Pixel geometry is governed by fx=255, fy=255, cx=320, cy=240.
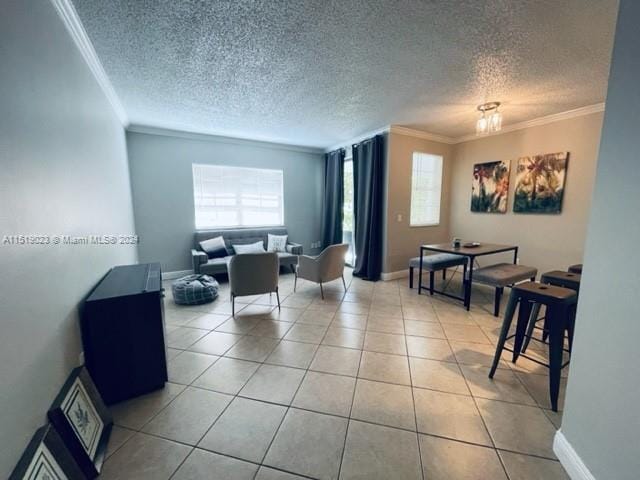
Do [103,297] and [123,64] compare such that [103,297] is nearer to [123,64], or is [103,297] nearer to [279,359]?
[279,359]

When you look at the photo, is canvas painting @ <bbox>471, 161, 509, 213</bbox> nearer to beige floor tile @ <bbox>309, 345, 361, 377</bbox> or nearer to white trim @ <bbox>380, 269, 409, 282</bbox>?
white trim @ <bbox>380, 269, 409, 282</bbox>

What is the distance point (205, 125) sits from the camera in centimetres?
410

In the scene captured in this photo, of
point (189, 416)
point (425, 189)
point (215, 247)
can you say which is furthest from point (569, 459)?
point (215, 247)

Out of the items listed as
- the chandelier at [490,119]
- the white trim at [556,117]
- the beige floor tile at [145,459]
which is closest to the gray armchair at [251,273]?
the beige floor tile at [145,459]

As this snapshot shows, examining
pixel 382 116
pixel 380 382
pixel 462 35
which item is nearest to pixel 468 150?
pixel 382 116

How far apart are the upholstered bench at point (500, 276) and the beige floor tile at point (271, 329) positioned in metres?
2.39

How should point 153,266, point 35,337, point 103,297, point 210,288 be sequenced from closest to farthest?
point 35,337
point 103,297
point 153,266
point 210,288

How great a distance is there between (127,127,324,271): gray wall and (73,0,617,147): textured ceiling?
3.34ft

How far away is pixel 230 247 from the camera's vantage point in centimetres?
491

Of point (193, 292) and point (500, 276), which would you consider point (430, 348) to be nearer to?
point (500, 276)

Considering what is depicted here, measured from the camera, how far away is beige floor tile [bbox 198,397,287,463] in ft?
4.54

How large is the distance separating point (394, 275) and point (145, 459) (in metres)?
3.97

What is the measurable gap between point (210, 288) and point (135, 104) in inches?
101

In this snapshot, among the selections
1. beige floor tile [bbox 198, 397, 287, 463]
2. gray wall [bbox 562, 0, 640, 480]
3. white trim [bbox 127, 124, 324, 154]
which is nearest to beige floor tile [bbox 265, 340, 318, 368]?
beige floor tile [bbox 198, 397, 287, 463]
